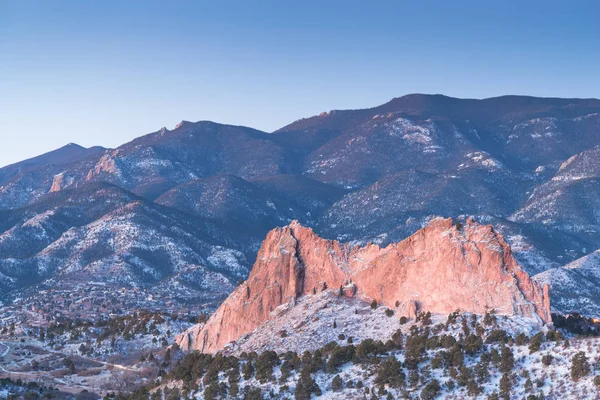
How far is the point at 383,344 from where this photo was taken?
3226 inches

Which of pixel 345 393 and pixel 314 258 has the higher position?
pixel 314 258

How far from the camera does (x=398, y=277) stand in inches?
3541

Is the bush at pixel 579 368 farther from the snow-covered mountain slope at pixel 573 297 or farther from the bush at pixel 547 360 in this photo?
the snow-covered mountain slope at pixel 573 297

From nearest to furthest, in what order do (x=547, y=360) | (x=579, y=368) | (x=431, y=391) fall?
(x=579, y=368), (x=547, y=360), (x=431, y=391)

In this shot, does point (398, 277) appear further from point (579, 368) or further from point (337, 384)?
point (579, 368)

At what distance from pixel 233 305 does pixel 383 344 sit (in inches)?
935

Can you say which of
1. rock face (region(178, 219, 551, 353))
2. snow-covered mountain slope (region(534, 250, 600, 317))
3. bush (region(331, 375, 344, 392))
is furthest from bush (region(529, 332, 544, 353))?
snow-covered mountain slope (region(534, 250, 600, 317))

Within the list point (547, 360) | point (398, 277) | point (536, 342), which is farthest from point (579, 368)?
point (398, 277)

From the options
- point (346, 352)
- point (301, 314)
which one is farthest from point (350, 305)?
point (346, 352)

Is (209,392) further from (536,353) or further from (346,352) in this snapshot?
(536,353)

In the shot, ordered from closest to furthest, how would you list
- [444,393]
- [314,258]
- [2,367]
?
Result: 1. [444,393]
2. [314,258]
3. [2,367]

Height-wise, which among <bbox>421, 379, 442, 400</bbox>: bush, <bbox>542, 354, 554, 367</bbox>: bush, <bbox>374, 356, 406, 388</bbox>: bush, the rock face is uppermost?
the rock face

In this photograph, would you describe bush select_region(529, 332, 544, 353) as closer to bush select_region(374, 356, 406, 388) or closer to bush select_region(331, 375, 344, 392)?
bush select_region(374, 356, 406, 388)

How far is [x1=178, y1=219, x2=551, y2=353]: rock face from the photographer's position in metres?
82.9
